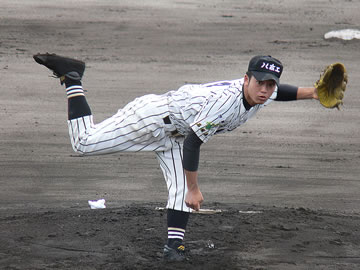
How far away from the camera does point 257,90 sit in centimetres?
501

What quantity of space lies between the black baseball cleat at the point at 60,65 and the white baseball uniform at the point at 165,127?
132 millimetres

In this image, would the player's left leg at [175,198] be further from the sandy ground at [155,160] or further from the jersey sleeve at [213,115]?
the jersey sleeve at [213,115]

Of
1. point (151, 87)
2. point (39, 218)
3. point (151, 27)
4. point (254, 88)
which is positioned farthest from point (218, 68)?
point (254, 88)

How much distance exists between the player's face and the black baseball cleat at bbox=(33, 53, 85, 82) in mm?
1465

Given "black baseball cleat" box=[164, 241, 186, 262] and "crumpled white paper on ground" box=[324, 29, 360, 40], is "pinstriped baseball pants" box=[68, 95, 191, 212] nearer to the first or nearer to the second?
"black baseball cleat" box=[164, 241, 186, 262]

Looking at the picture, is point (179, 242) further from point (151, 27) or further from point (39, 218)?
point (151, 27)

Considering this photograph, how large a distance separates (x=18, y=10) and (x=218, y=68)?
194 inches

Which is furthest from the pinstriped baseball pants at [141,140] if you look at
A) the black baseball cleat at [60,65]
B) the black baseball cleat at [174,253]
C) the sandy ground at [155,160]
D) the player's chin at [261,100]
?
the player's chin at [261,100]

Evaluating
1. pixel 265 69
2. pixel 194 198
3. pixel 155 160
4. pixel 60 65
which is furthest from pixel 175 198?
pixel 155 160

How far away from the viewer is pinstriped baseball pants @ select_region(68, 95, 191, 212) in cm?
549

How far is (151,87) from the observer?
11281mm

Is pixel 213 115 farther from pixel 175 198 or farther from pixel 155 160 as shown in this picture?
pixel 155 160

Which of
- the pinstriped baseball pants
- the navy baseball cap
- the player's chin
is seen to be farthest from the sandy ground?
the navy baseball cap

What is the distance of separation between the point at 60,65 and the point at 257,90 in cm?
167
